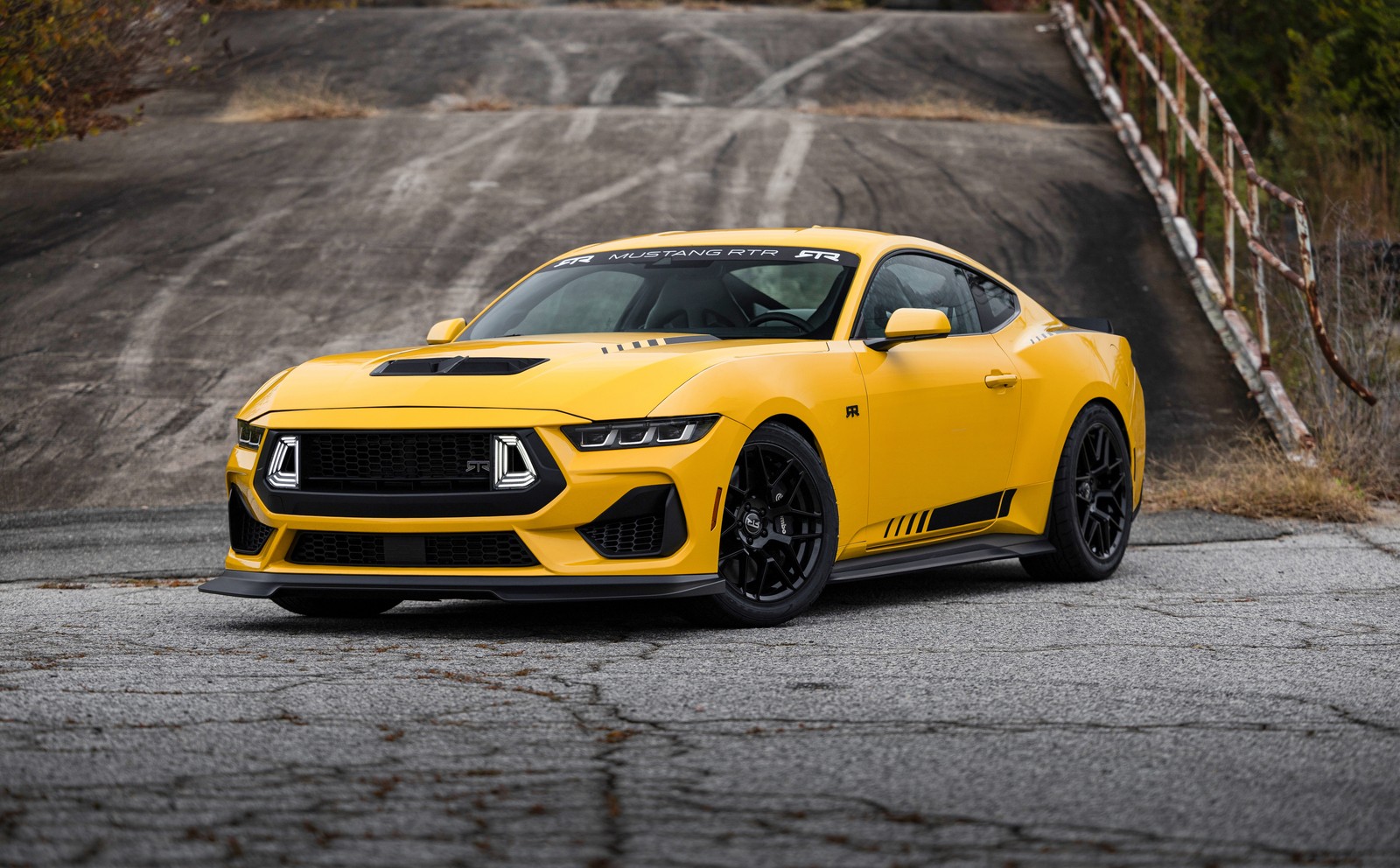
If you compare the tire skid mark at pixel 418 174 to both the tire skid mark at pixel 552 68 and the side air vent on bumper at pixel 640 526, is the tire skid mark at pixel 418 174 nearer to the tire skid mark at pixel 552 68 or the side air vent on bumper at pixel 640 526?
the tire skid mark at pixel 552 68

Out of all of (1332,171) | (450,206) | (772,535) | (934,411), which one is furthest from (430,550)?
(1332,171)

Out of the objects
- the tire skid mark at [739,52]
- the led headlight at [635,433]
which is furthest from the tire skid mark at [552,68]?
the led headlight at [635,433]

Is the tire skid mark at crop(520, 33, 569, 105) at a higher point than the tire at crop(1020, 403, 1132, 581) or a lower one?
higher

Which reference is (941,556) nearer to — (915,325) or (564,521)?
(915,325)

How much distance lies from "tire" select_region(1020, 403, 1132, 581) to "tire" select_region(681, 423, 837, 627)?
1.81m

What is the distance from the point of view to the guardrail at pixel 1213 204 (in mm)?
Answer: 11219

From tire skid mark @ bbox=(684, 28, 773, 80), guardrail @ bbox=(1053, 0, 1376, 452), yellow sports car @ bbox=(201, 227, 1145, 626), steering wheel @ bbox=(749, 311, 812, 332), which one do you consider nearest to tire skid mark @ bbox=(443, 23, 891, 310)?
tire skid mark @ bbox=(684, 28, 773, 80)

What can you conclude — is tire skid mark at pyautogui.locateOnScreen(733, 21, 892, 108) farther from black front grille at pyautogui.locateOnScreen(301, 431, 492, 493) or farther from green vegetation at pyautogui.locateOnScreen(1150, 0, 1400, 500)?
black front grille at pyautogui.locateOnScreen(301, 431, 492, 493)

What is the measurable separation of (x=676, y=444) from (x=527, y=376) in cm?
59

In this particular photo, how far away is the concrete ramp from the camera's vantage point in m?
12.0

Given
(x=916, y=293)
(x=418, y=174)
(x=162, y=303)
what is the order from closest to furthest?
(x=916, y=293) → (x=162, y=303) → (x=418, y=174)

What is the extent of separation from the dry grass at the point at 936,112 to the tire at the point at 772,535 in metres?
14.4

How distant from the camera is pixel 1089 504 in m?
7.89

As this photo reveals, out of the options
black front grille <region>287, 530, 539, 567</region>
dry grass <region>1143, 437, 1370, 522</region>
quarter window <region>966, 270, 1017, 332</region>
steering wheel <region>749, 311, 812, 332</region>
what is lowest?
dry grass <region>1143, 437, 1370, 522</region>
